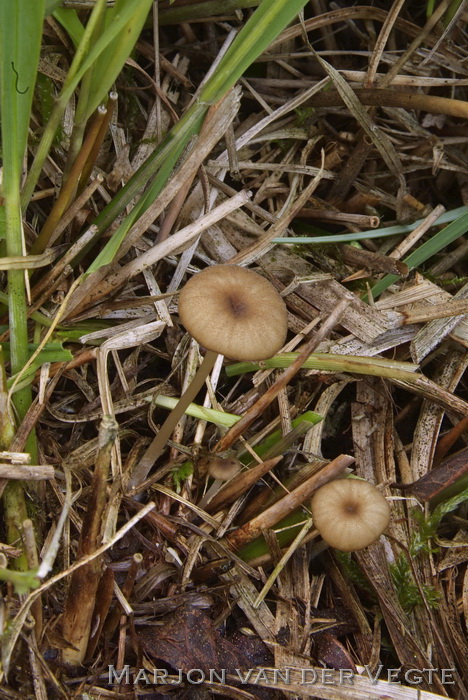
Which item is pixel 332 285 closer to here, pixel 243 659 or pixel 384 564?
pixel 384 564

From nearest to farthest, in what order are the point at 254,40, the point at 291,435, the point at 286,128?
the point at 254,40 < the point at 291,435 < the point at 286,128

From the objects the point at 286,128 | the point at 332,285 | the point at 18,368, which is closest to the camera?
the point at 18,368

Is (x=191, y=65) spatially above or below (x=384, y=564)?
above

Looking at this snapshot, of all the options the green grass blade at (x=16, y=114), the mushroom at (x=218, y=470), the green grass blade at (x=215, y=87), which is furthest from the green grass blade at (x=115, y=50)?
the mushroom at (x=218, y=470)

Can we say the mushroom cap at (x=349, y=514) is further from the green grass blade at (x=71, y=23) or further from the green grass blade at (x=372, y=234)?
the green grass blade at (x=71, y=23)

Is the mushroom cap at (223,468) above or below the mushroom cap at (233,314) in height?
below

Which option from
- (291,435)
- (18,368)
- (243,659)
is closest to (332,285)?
(291,435)

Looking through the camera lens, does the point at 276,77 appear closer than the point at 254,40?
No
